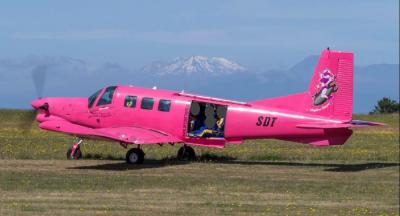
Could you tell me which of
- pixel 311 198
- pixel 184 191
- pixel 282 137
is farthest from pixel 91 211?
pixel 282 137

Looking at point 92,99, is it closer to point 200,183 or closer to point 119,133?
point 119,133

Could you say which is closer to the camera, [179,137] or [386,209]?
[386,209]

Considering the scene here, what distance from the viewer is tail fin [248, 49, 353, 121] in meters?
25.2

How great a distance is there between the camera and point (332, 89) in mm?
25312

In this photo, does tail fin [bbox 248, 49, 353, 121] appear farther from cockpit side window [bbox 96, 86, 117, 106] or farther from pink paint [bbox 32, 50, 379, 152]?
cockpit side window [bbox 96, 86, 117, 106]

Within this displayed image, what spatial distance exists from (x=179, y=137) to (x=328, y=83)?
15.9 ft

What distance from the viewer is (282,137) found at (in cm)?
2578

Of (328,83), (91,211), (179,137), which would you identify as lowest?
(91,211)

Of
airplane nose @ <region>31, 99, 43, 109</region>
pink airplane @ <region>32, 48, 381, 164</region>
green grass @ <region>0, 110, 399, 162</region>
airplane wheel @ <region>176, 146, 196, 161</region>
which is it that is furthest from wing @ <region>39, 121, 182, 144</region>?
airplane nose @ <region>31, 99, 43, 109</region>

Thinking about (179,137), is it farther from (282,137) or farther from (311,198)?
(311,198)

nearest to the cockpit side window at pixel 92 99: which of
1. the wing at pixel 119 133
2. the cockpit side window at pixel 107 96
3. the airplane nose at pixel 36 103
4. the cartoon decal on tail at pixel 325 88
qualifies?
the cockpit side window at pixel 107 96

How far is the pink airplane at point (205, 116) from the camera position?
25.2 metres

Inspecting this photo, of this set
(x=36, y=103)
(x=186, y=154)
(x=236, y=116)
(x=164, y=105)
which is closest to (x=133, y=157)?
(x=164, y=105)

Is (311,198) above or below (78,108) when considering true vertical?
below
